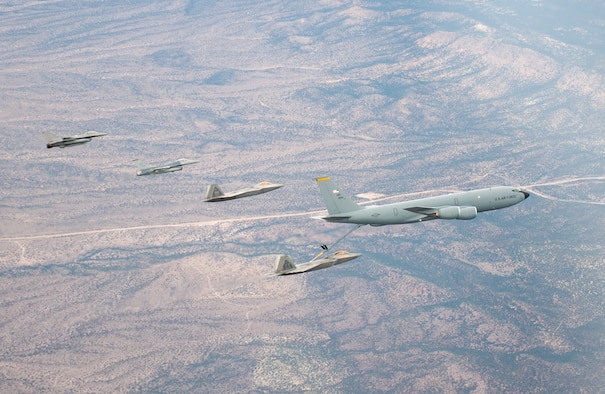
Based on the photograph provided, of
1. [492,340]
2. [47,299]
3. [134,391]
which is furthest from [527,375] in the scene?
[47,299]

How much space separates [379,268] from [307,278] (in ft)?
53.4

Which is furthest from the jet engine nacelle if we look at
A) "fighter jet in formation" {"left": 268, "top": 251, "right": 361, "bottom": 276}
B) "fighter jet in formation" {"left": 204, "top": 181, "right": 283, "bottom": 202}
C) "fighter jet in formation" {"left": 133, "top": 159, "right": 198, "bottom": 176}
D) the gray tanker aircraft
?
"fighter jet in formation" {"left": 133, "top": 159, "right": 198, "bottom": 176}

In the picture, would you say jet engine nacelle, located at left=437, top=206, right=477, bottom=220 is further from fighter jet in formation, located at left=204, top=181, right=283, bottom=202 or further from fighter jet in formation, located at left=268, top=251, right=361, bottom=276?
fighter jet in formation, located at left=204, top=181, right=283, bottom=202

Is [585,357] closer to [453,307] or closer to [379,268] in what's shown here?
[453,307]

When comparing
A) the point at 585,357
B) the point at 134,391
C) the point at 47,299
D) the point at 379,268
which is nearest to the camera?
the point at 134,391

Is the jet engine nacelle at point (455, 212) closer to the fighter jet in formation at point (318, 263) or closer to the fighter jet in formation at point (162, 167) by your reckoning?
the fighter jet in formation at point (318, 263)

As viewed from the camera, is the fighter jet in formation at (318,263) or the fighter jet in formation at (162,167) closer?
the fighter jet in formation at (318,263)

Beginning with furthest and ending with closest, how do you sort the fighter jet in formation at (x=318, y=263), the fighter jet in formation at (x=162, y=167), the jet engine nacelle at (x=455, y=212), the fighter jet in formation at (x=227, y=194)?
the fighter jet in formation at (x=162, y=167) < the fighter jet in formation at (x=227, y=194) < the jet engine nacelle at (x=455, y=212) < the fighter jet in formation at (x=318, y=263)

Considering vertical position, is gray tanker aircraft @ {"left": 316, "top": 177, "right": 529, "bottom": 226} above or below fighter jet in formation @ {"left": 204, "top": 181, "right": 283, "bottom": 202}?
below

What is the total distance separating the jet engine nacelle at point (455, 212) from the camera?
77938mm

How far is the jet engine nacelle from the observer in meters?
77.9

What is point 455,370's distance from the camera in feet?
551

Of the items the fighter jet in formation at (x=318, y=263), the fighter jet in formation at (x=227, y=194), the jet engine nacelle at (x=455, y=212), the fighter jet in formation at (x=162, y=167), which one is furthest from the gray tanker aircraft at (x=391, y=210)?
the fighter jet in formation at (x=162, y=167)

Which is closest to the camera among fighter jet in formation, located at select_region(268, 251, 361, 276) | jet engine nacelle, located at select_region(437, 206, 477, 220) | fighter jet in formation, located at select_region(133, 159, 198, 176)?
fighter jet in formation, located at select_region(268, 251, 361, 276)
